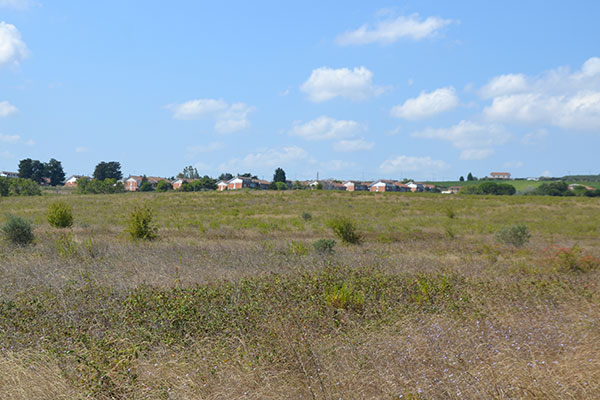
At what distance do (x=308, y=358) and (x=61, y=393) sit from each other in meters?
1.93

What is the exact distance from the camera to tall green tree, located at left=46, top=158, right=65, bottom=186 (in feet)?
371

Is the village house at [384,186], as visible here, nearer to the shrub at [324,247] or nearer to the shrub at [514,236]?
the shrub at [514,236]

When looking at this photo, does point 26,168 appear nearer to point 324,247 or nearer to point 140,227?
point 140,227

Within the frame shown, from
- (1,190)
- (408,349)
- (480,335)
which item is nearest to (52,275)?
(408,349)

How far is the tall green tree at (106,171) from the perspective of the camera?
119m

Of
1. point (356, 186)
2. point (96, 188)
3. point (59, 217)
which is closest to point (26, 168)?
point (96, 188)

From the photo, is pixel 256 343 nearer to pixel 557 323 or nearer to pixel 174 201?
pixel 557 323

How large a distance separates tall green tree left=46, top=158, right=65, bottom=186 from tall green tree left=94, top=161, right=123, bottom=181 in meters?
8.17

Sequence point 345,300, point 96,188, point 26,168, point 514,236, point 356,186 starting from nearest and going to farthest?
1. point 345,300
2. point 514,236
3. point 96,188
4. point 26,168
5. point 356,186

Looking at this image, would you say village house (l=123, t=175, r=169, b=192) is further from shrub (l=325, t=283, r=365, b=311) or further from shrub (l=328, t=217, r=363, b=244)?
shrub (l=325, t=283, r=365, b=311)

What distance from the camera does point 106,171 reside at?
391 ft

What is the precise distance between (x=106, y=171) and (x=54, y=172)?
11.6m

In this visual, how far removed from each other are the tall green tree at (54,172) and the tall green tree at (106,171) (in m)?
8.17

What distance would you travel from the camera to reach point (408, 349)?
169 inches
